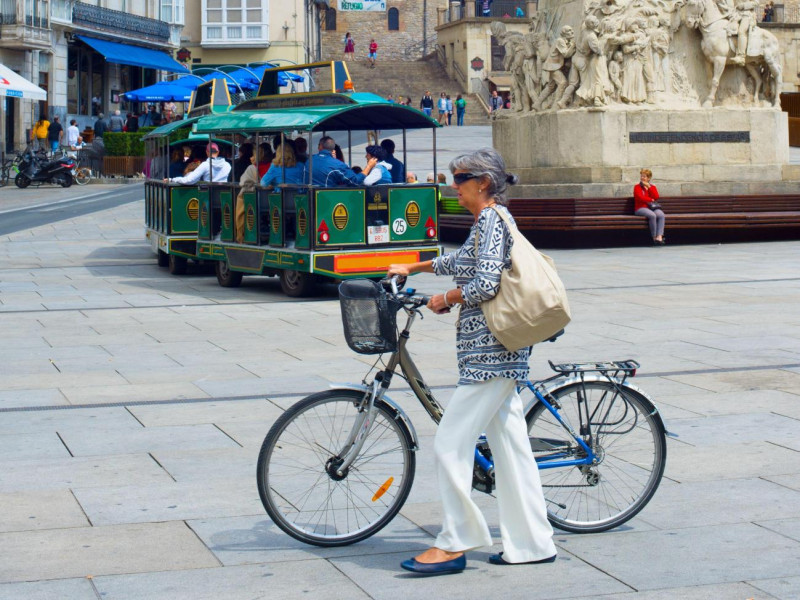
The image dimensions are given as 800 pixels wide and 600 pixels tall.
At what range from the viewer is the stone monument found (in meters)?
20.9

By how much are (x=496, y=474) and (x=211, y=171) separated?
12.0 meters

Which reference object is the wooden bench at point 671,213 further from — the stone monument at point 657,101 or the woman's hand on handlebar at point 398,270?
the woman's hand on handlebar at point 398,270

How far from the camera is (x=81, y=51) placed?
165ft

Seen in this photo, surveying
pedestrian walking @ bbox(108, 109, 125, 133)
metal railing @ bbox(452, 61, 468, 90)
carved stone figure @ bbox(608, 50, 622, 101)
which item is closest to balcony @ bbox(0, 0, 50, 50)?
pedestrian walking @ bbox(108, 109, 125, 133)

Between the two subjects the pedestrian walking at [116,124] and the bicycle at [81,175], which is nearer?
the bicycle at [81,175]

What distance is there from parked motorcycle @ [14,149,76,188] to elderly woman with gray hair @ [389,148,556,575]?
3258 centimetres

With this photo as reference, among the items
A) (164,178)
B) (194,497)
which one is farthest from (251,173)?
(194,497)

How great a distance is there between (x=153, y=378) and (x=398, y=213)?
5.88m

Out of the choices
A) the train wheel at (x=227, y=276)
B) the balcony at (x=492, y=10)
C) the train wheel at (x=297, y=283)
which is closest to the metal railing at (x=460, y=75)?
the balcony at (x=492, y=10)

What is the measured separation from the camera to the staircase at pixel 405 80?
6888 centimetres

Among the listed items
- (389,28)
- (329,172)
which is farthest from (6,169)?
(389,28)

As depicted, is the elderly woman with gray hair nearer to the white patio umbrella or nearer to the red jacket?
the red jacket

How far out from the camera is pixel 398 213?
48.0ft

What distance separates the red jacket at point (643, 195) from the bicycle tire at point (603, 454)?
1482 centimetres
